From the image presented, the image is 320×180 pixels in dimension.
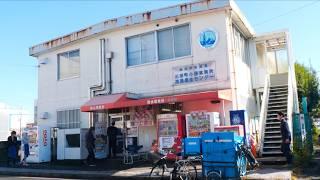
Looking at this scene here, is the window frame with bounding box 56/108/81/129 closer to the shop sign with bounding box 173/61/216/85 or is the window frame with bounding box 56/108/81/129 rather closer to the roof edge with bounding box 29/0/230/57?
the roof edge with bounding box 29/0/230/57

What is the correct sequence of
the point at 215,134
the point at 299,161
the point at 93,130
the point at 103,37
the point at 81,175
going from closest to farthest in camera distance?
the point at 215,134 < the point at 299,161 < the point at 81,175 < the point at 93,130 < the point at 103,37

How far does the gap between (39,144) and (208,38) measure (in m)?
10.2

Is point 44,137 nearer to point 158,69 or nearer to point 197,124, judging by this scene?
point 158,69

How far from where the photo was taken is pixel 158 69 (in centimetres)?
1719

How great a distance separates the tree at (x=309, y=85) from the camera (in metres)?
35.2

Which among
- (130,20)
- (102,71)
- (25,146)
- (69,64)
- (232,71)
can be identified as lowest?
(25,146)

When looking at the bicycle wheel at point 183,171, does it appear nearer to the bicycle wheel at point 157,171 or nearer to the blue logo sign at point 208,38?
the bicycle wheel at point 157,171

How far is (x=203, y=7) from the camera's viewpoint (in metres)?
15.9

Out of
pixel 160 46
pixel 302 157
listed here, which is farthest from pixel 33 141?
pixel 302 157

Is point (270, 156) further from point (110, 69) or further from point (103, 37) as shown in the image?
point (103, 37)

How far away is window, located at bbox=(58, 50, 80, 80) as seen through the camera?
2047 cm

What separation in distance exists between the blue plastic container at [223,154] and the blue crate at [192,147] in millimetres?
236

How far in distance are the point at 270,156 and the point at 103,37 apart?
10178mm

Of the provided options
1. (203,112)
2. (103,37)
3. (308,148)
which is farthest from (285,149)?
(103,37)
